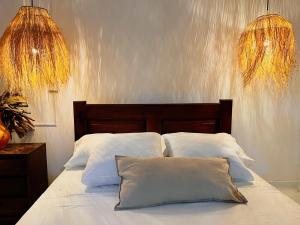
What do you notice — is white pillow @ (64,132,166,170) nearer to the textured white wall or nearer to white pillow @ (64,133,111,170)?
white pillow @ (64,133,111,170)

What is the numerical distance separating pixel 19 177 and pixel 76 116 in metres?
0.66

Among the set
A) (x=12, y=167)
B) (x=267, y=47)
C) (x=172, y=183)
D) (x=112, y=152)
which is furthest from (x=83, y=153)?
(x=267, y=47)

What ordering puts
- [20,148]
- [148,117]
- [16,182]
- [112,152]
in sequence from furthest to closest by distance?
1. [148,117]
2. [20,148]
3. [16,182]
4. [112,152]

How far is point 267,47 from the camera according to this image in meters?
2.20

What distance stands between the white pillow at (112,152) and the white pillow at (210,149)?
4.7 inches

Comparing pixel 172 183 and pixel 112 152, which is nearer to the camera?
pixel 172 183

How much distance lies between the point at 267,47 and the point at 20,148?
2.24m

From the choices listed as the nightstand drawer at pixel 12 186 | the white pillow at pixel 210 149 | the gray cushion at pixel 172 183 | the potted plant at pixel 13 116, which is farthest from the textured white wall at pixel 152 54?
the gray cushion at pixel 172 183

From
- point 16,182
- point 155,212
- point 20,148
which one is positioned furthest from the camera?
point 20,148

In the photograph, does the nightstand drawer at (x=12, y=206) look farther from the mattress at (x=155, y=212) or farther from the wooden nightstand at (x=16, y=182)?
the mattress at (x=155, y=212)

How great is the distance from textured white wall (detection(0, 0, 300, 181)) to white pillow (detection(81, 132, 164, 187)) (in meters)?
0.60

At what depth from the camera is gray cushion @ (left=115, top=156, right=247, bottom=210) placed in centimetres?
145

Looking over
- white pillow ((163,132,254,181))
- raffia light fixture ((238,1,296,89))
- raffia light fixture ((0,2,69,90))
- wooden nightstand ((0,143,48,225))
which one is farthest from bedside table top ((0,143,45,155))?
raffia light fixture ((238,1,296,89))

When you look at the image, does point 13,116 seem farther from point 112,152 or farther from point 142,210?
point 142,210
